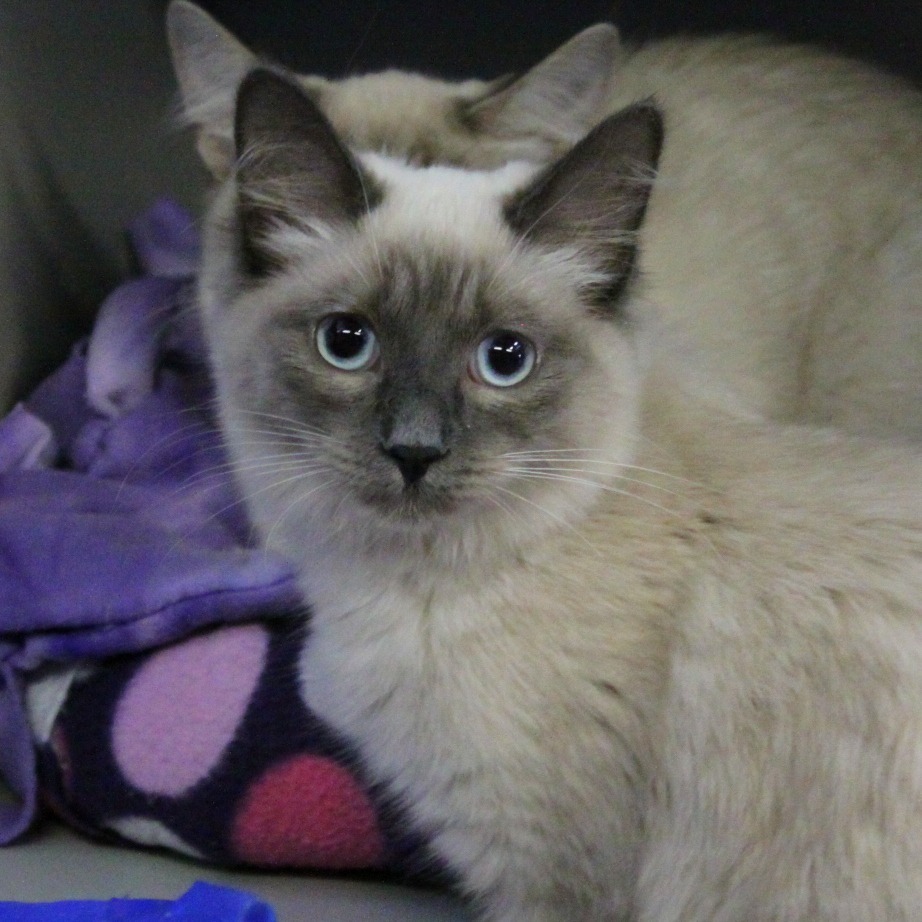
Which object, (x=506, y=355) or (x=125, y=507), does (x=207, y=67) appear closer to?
(x=125, y=507)

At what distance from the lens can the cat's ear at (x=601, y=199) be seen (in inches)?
42.8

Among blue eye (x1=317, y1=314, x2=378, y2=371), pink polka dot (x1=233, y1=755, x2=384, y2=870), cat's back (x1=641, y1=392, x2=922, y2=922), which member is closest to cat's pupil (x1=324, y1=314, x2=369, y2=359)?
blue eye (x1=317, y1=314, x2=378, y2=371)

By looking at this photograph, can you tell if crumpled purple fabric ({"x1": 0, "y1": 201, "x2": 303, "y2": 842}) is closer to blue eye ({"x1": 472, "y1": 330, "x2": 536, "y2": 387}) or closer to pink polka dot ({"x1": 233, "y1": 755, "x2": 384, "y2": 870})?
pink polka dot ({"x1": 233, "y1": 755, "x2": 384, "y2": 870})

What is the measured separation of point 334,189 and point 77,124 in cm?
100

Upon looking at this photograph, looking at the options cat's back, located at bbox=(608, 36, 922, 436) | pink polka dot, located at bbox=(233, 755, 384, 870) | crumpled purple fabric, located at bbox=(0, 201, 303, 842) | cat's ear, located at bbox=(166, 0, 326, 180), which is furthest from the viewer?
cat's back, located at bbox=(608, 36, 922, 436)

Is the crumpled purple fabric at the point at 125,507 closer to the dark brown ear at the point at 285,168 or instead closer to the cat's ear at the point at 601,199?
the dark brown ear at the point at 285,168

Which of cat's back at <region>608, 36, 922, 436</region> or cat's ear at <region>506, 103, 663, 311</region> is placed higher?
cat's ear at <region>506, 103, 663, 311</region>

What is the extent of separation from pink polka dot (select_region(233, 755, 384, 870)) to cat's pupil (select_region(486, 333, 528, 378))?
54cm

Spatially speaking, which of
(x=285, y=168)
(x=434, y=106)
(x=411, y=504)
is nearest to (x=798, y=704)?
(x=411, y=504)

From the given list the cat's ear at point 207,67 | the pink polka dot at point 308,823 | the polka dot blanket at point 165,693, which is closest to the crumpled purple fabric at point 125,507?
the polka dot blanket at point 165,693

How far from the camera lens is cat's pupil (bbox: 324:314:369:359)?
1.12 metres

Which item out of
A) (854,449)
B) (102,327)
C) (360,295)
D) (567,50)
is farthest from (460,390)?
(102,327)

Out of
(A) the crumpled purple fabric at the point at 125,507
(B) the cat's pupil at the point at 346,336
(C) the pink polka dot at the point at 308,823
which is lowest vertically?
(C) the pink polka dot at the point at 308,823

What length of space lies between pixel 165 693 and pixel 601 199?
0.80 m
